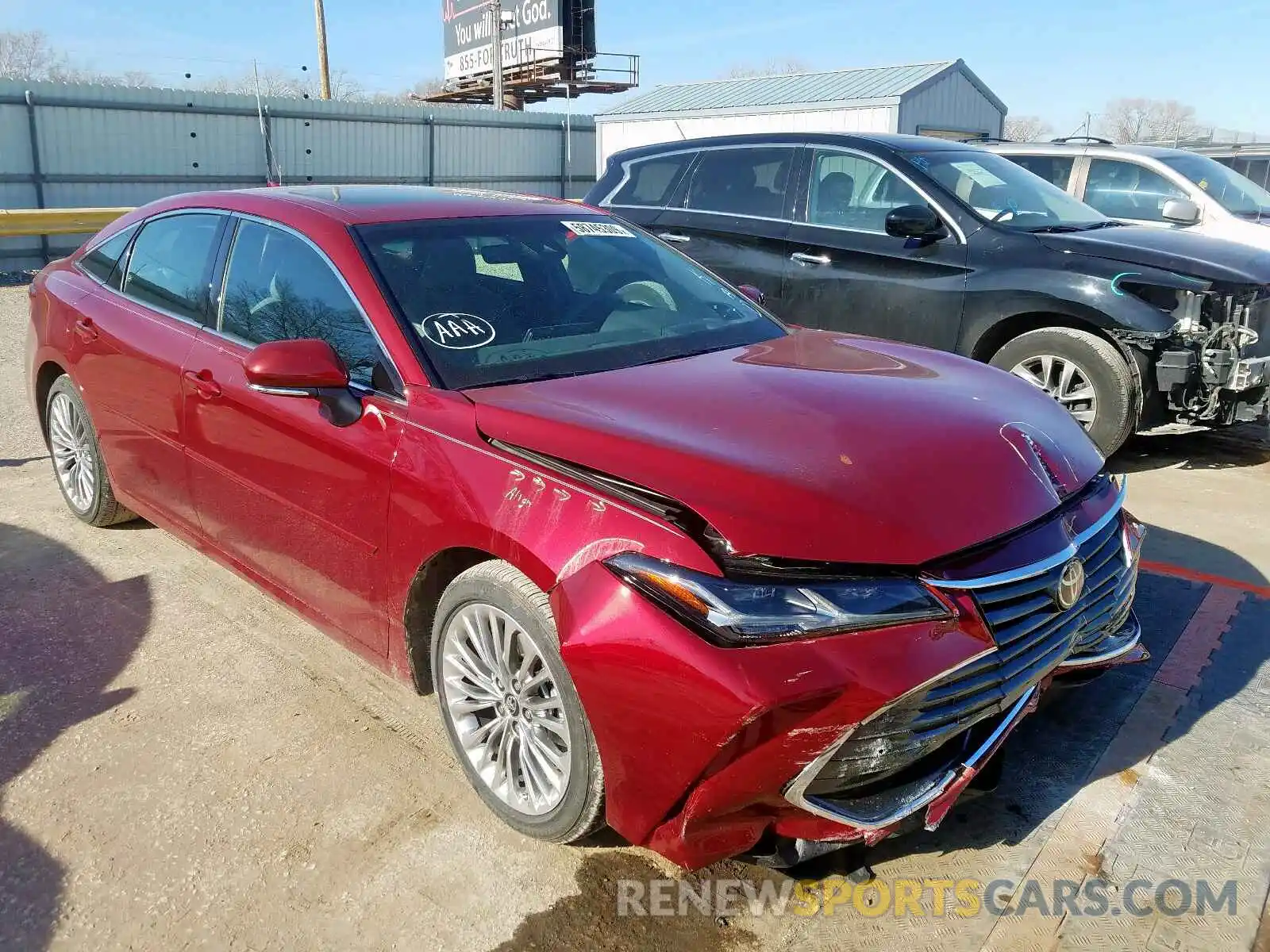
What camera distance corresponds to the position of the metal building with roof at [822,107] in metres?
21.0

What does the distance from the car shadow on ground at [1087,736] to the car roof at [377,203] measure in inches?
96.4

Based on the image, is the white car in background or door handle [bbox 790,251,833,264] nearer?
door handle [bbox 790,251,833,264]

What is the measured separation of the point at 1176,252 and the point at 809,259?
206cm

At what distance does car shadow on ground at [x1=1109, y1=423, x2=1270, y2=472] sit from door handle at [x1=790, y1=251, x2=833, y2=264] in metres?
2.07

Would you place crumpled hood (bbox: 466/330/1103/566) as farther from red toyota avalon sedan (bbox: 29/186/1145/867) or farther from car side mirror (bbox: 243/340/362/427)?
car side mirror (bbox: 243/340/362/427)

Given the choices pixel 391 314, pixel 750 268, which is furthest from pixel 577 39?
pixel 391 314

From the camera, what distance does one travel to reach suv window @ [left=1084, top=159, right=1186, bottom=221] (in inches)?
356

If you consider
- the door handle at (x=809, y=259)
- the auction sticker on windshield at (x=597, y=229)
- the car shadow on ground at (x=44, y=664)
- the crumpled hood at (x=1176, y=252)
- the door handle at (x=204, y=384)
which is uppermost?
the auction sticker on windshield at (x=597, y=229)

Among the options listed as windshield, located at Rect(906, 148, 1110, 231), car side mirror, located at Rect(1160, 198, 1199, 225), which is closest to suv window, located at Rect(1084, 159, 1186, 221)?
car side mirror, located at Rect(1160, 198, 1199, 225)

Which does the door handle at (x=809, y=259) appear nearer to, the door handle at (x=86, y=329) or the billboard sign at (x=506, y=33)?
the door handle at (x=86, y=329)

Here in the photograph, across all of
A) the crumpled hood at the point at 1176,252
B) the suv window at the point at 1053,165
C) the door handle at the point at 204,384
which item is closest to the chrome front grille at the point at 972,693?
the door handle at the point at 204,384

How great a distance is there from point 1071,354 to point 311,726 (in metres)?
4.45

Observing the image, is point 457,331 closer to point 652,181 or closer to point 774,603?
point 774,603

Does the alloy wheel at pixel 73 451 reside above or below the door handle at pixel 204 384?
below
